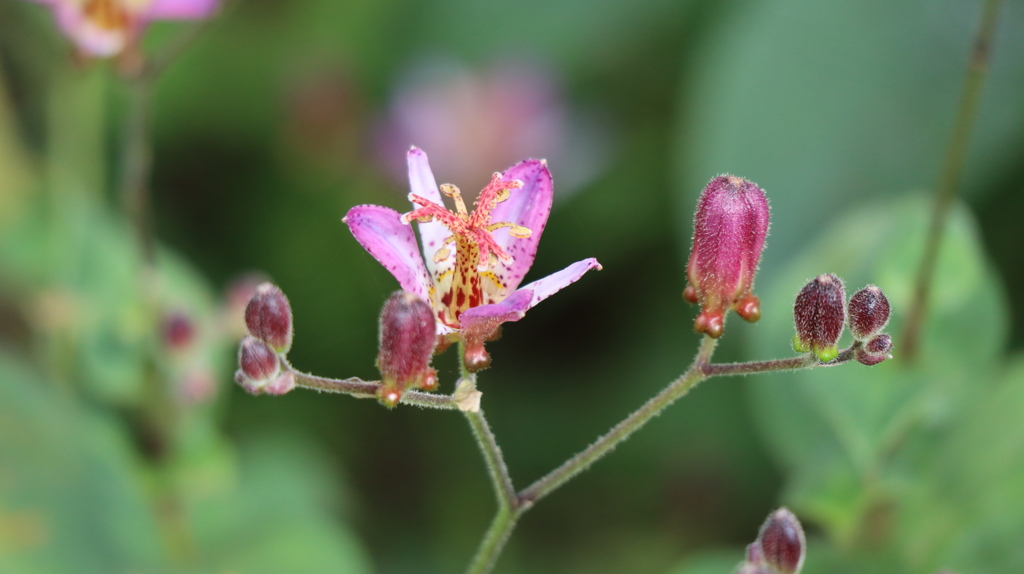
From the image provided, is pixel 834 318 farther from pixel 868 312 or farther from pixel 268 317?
pixel 268 317

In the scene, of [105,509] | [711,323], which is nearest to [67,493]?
[105,509]

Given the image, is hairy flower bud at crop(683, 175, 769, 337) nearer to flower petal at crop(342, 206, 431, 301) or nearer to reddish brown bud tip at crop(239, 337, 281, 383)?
flower petal at crop(342, 206, 431, 301)

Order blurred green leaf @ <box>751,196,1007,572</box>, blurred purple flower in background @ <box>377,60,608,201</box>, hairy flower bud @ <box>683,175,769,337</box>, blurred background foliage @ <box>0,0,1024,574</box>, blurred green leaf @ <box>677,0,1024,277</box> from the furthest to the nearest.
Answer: blurred purple flower in background @ <box>377,60,608,201</box>
blurred green leaf @ <box>677,0,1024,277</box>
blurred background foliage @ <box>0,0,1024,574</box>
blurred green leaf @ <box>751,196,1007,572</box>
hairy flower bud @ <box>683,175,769,337</box>

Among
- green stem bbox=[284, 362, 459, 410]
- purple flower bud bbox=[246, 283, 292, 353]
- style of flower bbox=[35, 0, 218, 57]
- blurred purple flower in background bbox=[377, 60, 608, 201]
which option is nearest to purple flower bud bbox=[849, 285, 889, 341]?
green stem bbox=[284, 362, 459, 410]

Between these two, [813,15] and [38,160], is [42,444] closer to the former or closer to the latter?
[38,160]

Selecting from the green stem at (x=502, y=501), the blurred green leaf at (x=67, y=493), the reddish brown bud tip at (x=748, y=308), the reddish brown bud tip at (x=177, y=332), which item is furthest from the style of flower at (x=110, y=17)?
the reddish brown bud tip at (x=748, y=308)

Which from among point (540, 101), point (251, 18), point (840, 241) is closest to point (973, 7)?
point (840, 241)
